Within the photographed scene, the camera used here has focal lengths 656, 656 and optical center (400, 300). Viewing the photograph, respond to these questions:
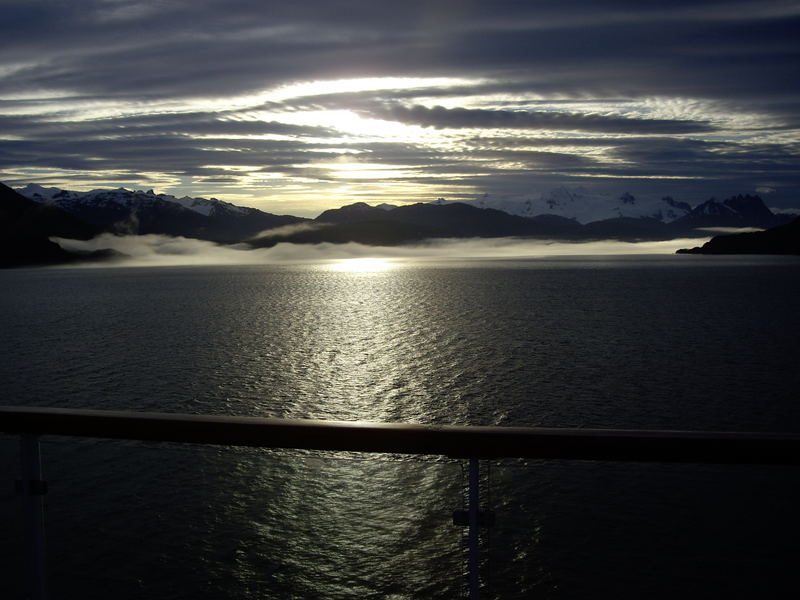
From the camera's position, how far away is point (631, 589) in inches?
519

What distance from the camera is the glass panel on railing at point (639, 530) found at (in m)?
14.5

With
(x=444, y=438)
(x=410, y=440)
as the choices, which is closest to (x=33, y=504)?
(x=410, y=440)

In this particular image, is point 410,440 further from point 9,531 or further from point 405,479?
point 405,479

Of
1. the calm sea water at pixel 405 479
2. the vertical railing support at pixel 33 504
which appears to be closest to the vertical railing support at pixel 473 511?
the calm sea water at pixel 405 479

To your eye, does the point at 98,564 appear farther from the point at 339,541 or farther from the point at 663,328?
the point at 663,328

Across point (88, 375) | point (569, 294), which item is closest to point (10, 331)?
point (88, 375)

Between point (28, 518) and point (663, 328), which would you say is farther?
point (663, 328)

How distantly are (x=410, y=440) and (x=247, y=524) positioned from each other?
15262mm

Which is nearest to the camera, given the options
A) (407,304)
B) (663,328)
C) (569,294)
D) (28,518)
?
(28,518)

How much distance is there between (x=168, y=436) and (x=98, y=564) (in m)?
13.3

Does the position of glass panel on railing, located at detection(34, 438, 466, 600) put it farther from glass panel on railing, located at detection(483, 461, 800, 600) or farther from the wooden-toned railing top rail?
the wooden-toned railing top rail

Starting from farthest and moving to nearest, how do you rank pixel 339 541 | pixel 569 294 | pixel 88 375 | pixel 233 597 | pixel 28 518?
1. pixel 569 294
2. pixel 88 375
3. pixel 339 541
4. pixel 233 597
5. pixel 28 518

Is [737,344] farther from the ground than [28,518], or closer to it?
closer to it

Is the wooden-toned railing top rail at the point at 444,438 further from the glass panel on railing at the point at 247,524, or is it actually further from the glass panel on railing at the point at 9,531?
the glass panel on railing at the point at 247,524
